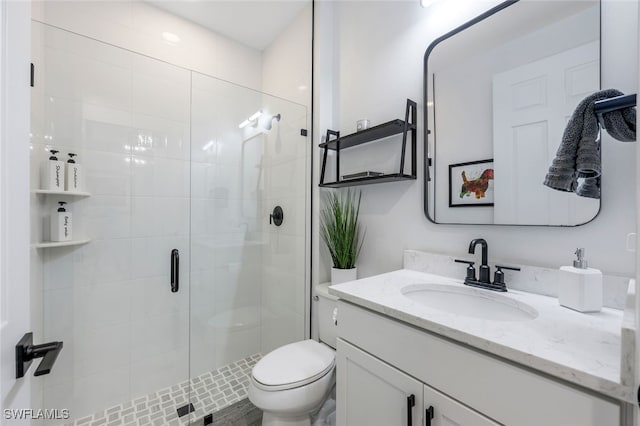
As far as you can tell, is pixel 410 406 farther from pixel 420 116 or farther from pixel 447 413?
pixel 420 116

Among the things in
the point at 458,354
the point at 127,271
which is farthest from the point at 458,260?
the point at 127,271

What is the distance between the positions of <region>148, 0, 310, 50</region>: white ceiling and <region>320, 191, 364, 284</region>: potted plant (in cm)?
148

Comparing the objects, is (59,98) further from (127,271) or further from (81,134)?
(127,271)

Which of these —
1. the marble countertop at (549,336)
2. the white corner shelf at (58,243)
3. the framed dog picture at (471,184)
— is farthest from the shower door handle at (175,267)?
the framed dog picture at (471,184)

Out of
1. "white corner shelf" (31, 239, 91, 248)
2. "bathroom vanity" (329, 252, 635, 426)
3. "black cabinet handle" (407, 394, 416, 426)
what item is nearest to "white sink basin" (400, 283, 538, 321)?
"bathroom vanity" (329, 252, 635, 426)

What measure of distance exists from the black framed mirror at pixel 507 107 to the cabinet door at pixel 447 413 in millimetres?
712

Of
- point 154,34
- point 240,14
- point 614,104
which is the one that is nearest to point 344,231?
point 614,104

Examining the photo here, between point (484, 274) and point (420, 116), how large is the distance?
0.82 m

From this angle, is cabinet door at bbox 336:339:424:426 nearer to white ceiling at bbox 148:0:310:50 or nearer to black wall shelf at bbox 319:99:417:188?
black wall shelf at bbox 319:99:417:188

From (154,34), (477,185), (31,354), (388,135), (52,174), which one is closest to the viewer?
(31,354)

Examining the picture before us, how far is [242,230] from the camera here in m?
1.95

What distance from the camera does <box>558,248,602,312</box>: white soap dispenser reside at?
0.77 m

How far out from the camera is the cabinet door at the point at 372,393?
773 mm

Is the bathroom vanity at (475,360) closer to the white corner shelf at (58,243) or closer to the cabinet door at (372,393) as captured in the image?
the cabinet door at (372,393)
